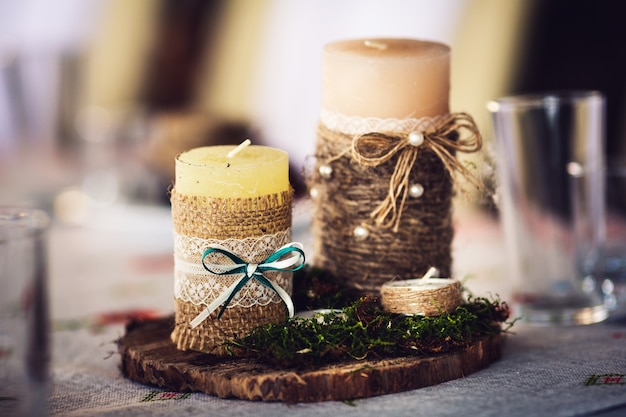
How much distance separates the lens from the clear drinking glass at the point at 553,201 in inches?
34.4

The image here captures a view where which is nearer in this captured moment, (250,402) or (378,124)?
(250,402)

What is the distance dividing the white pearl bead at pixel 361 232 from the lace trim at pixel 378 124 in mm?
80

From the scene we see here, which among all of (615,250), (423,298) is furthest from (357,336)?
(615,250)

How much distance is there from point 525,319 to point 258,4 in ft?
5.70

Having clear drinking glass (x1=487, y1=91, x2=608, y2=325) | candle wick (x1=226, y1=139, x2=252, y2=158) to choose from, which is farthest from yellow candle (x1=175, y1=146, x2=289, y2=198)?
clear drinking glass (x1=487, y1=91, x2=608, y2=325)

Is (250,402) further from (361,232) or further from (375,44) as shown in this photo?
(375,44)

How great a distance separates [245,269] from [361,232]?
0.39 feet

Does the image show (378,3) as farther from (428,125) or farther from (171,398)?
(171,398)

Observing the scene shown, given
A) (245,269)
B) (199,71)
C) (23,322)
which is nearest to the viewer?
(23,322)

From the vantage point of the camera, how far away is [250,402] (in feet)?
2.16

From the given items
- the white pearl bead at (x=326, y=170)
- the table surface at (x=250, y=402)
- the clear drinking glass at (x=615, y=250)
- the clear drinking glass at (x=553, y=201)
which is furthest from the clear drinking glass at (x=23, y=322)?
the clear drinking glass at (x=615, y=250)

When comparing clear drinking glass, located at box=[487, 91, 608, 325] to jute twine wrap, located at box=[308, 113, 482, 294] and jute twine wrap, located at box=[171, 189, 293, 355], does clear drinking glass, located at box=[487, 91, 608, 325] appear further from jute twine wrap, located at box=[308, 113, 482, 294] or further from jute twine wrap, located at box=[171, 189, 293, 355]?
jute twine wrap, located at box=[171, 189, 293, 355]

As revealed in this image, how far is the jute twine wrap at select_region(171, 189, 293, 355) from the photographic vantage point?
703 mm

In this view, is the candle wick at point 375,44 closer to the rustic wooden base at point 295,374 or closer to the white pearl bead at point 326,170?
the white pearl bead at point 326,170
